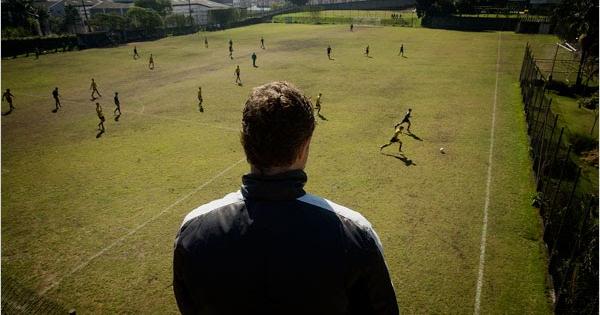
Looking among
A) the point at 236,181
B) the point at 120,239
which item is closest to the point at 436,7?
the point at 236,181

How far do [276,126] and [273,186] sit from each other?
0.34 meters

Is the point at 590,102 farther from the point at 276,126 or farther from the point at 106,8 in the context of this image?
the point at 106,8

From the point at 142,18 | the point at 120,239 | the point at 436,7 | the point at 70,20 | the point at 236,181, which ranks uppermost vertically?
the point at 436,7

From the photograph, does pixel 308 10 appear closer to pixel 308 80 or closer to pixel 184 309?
pixel 308 80

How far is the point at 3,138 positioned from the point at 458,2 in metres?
66.4

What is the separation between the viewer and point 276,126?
6.93ft

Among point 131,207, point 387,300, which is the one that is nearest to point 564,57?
point 131,207

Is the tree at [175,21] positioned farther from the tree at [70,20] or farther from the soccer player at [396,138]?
the soccer player at [396,138]

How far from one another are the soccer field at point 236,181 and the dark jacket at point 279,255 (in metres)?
6.89

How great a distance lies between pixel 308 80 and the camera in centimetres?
3064

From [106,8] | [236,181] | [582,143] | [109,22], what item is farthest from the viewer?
[106,8]

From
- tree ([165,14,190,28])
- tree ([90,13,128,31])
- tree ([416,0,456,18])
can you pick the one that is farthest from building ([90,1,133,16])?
tree ([416,0,456,18])

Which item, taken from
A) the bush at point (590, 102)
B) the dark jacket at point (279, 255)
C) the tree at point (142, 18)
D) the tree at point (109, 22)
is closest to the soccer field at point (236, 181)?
the bush at point (590, 102)

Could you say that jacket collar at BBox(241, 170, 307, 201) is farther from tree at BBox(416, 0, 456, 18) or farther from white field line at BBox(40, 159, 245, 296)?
tree at BBox(416, 0, 456, 18)
